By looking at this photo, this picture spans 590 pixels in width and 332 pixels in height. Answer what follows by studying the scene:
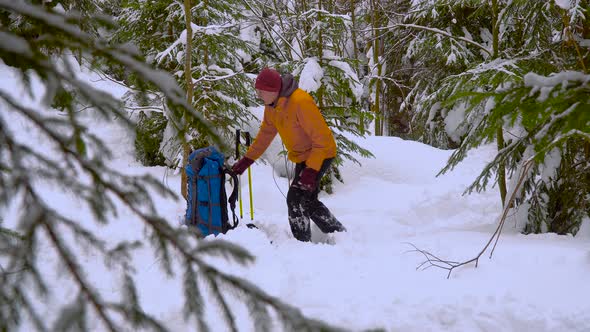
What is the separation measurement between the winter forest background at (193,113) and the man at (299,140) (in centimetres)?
69

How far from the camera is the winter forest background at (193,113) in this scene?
1401 mm

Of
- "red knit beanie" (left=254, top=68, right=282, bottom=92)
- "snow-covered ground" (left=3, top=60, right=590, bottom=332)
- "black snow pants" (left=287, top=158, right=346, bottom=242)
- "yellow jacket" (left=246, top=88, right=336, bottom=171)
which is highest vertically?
"red knit beanie" (left=254, top=68, right=282, bottom=92)

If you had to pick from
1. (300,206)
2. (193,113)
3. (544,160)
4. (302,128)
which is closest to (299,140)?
(302,128)

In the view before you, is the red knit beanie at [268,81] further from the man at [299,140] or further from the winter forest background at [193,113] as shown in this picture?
the winter forest background at [193,113]

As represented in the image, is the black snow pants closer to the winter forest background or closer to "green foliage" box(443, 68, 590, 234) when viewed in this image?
the winter forest background

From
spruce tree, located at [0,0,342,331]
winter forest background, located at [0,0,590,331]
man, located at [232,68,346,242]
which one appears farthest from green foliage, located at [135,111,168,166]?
spruce tree, located at [0,0,342,331]

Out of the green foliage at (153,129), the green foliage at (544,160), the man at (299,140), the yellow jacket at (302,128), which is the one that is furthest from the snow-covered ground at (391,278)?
the green foliage at (153,129)

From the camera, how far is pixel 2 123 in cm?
140

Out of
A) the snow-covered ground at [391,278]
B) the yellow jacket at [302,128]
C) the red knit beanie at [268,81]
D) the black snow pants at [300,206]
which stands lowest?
the snow-covered ground at [391,278]

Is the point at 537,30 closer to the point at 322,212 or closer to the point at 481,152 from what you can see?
the point at 322,212

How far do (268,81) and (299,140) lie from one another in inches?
32.7

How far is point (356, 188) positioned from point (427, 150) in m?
3.23

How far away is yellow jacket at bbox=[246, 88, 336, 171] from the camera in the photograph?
5020 millimetres

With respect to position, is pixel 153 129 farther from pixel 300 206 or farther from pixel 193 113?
pixel 193 113
